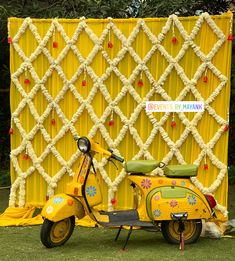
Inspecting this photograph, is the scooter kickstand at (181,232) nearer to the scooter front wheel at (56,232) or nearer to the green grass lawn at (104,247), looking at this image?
the green grass lawn at (104,247)

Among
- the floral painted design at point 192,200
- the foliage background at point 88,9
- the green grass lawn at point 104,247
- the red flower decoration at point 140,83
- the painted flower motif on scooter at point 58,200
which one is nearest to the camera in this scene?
the green grass lawn at point 104,247

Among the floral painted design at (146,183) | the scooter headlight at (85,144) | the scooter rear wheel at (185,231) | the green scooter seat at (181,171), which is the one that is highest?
the scooter headlight at (85,144)

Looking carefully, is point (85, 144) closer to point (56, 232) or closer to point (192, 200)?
point (56, 232)

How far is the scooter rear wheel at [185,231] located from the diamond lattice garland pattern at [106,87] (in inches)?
24.1

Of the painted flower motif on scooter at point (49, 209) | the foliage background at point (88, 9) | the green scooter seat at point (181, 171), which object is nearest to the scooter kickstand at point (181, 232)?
the green scooter seat at point (181, 171)

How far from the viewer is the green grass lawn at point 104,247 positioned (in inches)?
138

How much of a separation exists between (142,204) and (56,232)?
744 millimetres

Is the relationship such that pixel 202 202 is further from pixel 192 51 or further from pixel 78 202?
pixel 192 51

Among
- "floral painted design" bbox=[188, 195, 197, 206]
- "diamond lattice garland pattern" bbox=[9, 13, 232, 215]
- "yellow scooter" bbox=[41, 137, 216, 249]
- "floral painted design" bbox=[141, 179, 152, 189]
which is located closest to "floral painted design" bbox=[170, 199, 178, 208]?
"yellow scooter" bbox=[41, 137, 216, 249]

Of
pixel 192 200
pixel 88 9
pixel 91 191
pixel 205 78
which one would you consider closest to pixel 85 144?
pixel 91 191

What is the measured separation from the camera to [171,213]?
12.1 ft

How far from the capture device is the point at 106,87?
452cm

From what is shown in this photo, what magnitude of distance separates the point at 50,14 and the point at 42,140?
2.04 metres

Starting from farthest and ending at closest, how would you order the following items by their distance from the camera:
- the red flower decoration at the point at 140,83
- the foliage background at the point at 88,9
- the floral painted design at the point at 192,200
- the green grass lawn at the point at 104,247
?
the foliage background at the point at 88,9, the red flower decoration at the point at 140,83, the floral painted design at the point at 192,200, the green grass lawn at the point at 104,247
